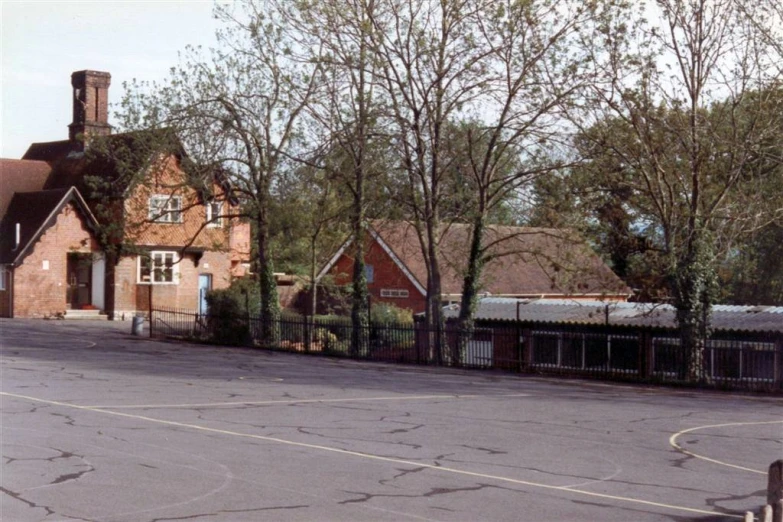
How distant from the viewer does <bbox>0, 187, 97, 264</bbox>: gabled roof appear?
48.7 metres

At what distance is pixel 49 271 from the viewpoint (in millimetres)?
49312

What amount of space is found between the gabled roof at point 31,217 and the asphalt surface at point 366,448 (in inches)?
967

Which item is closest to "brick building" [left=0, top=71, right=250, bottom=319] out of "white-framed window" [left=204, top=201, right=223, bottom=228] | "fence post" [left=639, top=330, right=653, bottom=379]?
"white-framed window" [left=204, top=201, right=223, bottom=228]

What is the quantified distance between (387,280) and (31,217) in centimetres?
1771

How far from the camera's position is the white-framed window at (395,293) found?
162ft

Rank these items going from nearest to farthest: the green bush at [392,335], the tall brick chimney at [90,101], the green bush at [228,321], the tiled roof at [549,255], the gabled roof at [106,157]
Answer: the tiled roof at [549,255], the green bush at [392,335], the gabled roof at [106,157], the green bush at [228,321], the tall brick chimney at [90,101]

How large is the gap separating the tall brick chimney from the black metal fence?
859 inches

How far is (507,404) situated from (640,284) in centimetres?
1051

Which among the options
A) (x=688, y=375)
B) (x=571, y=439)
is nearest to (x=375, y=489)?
(x=571, y=439)

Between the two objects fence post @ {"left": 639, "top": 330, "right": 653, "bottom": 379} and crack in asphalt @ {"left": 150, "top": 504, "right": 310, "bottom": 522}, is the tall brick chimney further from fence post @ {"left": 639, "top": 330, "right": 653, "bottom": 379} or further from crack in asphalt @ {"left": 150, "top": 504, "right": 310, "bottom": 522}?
crack in asphalt @ {"left": 150, "top": 504, "right": 310, "bottom": 522}

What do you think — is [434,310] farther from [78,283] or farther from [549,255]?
[78,283]

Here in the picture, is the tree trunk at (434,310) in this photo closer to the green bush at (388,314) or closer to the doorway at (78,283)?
the green bush at (388,314)

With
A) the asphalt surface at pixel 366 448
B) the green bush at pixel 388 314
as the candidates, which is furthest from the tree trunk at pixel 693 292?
the green bush at pixel 388 314

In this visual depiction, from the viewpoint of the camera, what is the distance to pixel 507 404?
2044cm
